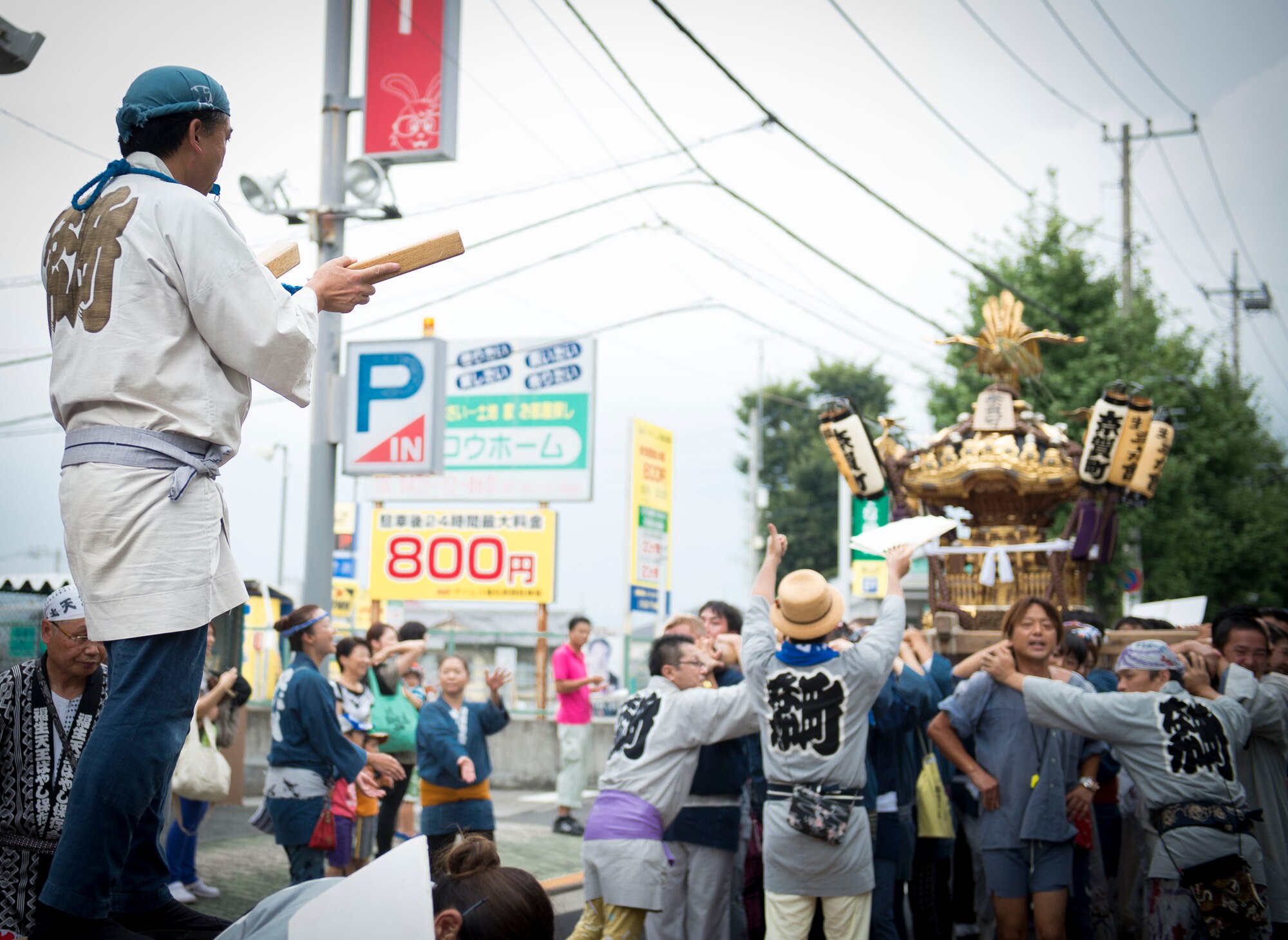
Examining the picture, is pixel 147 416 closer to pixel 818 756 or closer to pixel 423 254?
pixel 423 254

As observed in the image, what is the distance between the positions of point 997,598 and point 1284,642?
5245 millimetres

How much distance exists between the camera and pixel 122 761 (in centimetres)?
242

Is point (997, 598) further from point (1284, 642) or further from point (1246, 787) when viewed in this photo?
point (1246, 787)

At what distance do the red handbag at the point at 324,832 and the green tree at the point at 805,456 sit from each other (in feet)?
127

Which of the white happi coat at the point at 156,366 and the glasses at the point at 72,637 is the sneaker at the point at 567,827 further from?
Answer: the white happi coat at the point at 156,366

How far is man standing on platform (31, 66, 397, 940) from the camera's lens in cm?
243

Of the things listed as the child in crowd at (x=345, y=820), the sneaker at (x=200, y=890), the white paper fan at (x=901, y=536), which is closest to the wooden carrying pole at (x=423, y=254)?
the white paper fan at (x=901, y=536)

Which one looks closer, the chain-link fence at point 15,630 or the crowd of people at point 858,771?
the crowd of people at point 858,771

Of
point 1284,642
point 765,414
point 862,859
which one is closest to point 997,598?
point 1284,642

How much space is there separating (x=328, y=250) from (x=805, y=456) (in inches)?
1515

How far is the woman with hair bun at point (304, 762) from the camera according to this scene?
245 inches

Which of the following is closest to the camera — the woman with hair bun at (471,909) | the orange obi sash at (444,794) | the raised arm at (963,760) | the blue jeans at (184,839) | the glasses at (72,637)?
the woman with hair bun at (471,909)

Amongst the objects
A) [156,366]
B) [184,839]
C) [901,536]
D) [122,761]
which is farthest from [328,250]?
[122,761]

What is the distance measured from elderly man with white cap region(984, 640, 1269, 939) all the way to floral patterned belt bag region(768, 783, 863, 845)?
2.96 feet
